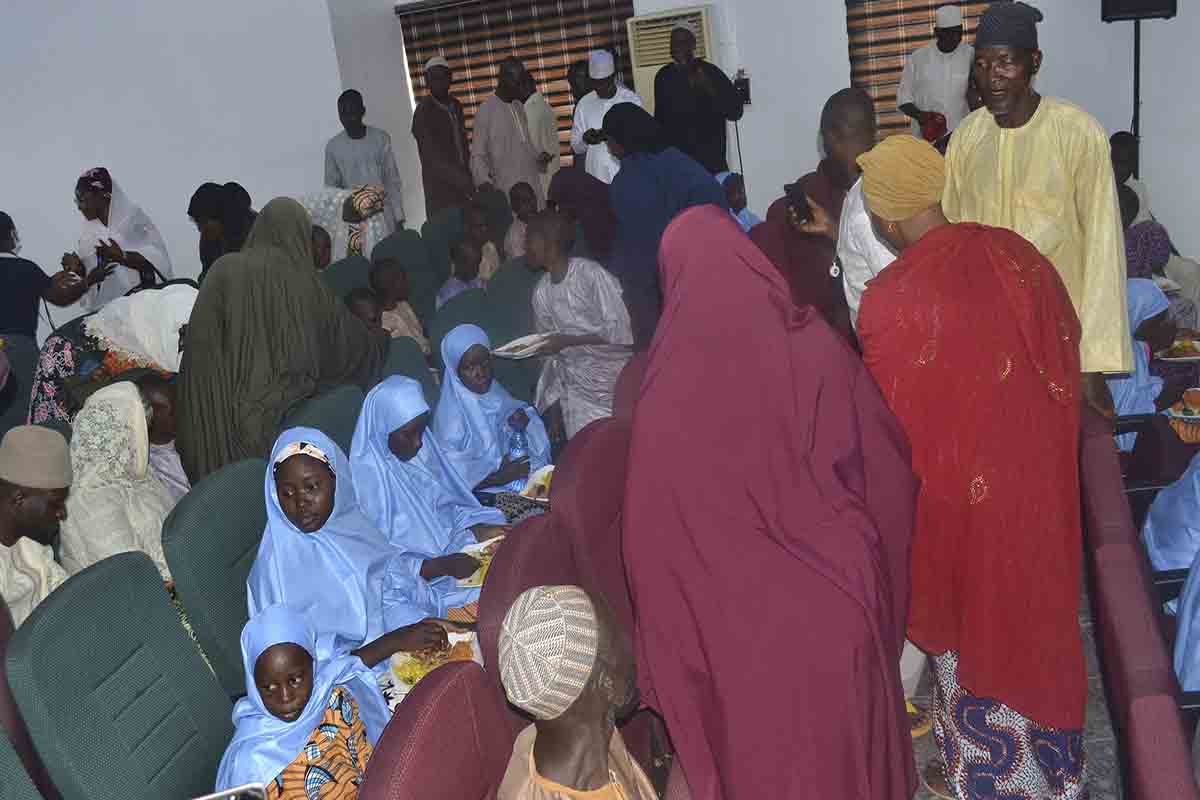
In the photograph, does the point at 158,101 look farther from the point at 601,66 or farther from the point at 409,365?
the point at 409,365

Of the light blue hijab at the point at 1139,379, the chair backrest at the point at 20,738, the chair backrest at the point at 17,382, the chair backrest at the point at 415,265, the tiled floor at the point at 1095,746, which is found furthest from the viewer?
the chair backrest at the point at 415,265

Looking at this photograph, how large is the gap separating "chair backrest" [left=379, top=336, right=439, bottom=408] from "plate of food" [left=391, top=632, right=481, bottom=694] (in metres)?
1.72

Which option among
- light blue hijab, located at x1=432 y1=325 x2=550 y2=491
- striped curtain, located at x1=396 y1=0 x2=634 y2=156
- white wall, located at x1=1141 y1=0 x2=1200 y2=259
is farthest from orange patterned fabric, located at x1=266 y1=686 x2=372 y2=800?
striped curtain, located at x1=396 y1=0 x2=634 y2=156

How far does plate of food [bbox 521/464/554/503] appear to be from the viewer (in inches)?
149

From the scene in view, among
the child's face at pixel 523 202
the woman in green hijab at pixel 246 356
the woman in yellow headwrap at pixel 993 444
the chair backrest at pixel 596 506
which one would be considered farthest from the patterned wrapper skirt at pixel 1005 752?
the child's face at pixel 523 202

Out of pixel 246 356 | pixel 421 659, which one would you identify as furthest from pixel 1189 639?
pixel 246 356

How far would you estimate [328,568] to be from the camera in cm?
311

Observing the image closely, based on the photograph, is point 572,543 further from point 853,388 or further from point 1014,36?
point 1014,36

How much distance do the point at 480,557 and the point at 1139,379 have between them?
7.99ft

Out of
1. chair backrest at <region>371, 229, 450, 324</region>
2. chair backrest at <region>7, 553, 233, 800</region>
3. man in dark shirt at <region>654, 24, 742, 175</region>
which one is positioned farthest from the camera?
man in dark shirt at <region>654, 24, 742, 175</region>

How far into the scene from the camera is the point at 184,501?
2.84 meters

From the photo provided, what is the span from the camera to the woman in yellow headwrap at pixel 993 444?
8.38ft

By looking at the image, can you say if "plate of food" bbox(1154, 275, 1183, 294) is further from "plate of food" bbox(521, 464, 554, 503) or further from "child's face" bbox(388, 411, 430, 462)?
"child's face" bbox(388, 411, 430, 462)

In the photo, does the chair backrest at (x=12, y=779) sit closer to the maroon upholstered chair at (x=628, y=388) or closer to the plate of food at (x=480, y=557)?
the plate of food at (x=480, y=557)
